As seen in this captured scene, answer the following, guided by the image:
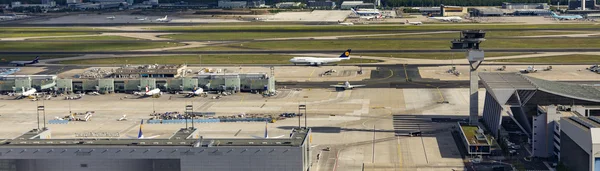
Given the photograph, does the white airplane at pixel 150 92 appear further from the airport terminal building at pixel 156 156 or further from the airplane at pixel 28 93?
the airport terminal building at pixel 156 156

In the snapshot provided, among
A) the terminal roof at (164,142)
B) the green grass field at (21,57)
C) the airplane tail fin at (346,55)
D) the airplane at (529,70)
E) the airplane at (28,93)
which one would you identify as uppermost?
the airplane tail fin at (346,55)

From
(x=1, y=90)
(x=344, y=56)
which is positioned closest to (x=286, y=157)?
(x=1, y=90)

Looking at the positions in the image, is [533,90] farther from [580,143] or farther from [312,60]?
[312,60]

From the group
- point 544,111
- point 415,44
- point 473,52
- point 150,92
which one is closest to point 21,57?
point 150,92

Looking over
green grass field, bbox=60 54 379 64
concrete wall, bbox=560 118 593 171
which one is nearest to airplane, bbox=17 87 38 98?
green grass field, bbox=60 54 379 64

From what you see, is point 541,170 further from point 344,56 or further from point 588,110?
point 344,56

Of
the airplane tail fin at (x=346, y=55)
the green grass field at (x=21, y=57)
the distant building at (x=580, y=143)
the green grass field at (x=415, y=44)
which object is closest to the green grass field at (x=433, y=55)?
the airplane tail fin at (x=346, y=55)
